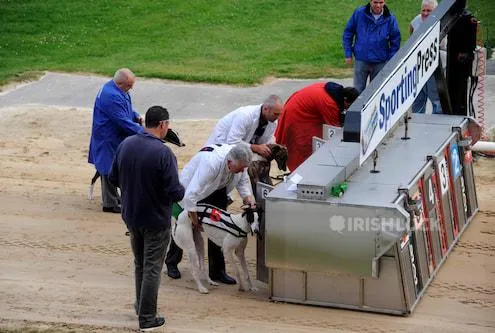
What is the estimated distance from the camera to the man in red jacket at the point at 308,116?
1202cm

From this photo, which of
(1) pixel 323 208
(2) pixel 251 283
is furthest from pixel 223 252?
(1) pixel 323 208

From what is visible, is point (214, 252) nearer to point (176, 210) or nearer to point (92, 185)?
point (176, 210)

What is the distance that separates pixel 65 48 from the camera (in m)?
21.1

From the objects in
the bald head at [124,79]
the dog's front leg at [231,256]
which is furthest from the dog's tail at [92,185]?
the dog's front leg at [231,256]

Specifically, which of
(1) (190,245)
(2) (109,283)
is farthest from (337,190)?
(2) (109,283)

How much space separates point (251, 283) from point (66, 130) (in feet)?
20.1

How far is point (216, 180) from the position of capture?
410 inches

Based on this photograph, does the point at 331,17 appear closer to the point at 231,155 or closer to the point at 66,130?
the point at 66,130

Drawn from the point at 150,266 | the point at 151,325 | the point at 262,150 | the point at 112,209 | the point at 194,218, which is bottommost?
the point at 151,325

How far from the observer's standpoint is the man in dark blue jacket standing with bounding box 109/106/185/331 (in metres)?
9.45

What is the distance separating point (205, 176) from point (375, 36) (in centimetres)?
531

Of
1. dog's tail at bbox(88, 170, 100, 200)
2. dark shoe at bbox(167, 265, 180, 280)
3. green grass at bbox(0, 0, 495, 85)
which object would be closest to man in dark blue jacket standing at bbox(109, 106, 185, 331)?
dark shoe at bbox(167, 265, 180, 280)

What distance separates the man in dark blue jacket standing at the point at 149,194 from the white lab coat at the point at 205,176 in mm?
700

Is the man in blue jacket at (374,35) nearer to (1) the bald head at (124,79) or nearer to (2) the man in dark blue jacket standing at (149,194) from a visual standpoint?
(1) the bald head at (124,79)
